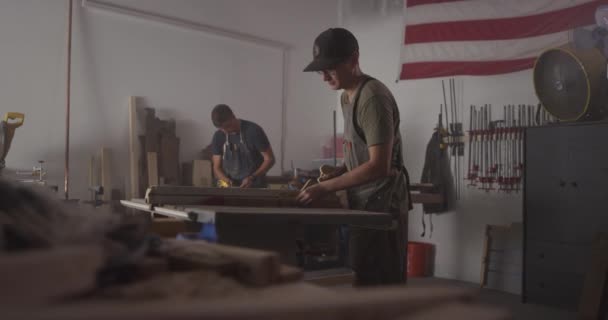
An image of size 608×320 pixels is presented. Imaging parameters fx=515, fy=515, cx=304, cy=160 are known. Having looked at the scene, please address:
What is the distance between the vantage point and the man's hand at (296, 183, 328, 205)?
1865 millimetres

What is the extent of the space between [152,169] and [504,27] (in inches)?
135

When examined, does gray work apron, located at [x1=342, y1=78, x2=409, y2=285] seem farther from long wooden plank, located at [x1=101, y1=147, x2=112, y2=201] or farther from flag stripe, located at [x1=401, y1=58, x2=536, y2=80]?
long wooden plank, located at [x1=101, y1=147, x2=112, y2=201]

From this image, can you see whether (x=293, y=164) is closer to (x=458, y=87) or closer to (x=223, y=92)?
(x=223, y=92)

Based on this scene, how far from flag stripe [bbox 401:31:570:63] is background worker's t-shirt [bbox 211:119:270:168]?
165 cm

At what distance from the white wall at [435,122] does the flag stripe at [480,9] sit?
55cm

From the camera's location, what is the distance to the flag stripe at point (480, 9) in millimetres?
A: 4113

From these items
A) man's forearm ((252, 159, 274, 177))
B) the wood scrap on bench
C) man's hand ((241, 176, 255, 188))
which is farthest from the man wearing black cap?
man's forearm ((252, 159, 274, 177))

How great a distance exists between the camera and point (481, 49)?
4562 millimetres

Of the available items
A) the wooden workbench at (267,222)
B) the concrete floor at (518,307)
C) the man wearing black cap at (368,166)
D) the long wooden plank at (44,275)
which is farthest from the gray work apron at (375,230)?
the concrete floor at (518,307)

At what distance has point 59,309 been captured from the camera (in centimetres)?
58

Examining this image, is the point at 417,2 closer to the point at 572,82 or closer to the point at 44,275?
the point at 572,82

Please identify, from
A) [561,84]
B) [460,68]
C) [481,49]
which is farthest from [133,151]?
[561,84]

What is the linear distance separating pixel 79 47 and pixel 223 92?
59.6 inches

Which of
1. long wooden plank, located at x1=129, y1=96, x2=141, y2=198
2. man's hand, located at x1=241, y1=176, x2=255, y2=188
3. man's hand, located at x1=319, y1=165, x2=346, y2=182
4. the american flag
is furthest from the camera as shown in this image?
long wooden plank, located at x1=129, y1=96, x2=141, y2=198
